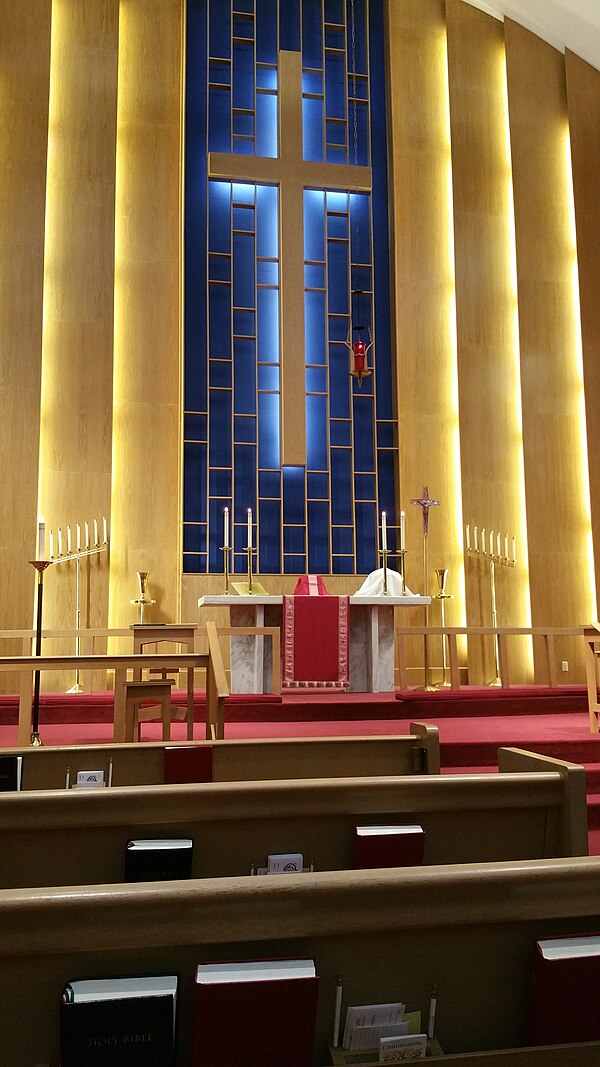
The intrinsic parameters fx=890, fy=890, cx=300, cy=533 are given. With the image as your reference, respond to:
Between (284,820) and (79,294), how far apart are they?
24.0ft

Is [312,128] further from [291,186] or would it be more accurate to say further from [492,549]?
[492,549]

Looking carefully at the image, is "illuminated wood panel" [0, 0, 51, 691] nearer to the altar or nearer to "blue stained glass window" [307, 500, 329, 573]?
the altar

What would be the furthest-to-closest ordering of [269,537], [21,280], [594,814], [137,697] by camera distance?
[269,537]
[21,280]
[137,697]
[594,814]

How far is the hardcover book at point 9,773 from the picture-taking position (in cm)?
231

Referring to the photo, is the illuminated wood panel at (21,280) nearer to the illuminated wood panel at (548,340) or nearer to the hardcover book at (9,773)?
the illuminated wood panel at (548,340)

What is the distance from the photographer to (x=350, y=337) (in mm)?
8766

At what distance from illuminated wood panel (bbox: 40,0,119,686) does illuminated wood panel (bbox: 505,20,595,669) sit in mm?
3985

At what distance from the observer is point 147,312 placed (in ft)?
27.5

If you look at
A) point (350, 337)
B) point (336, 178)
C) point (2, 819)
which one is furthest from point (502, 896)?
point (336, 178)

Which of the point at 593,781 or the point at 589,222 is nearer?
the point at 593,781

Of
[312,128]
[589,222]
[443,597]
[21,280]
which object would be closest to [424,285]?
[589,222]

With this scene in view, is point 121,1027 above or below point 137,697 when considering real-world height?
below

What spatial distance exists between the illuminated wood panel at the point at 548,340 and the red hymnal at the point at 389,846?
22.8 feet

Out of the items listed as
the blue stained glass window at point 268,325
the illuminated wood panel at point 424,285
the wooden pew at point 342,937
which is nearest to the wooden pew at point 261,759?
the wooden pew at point 342,937
